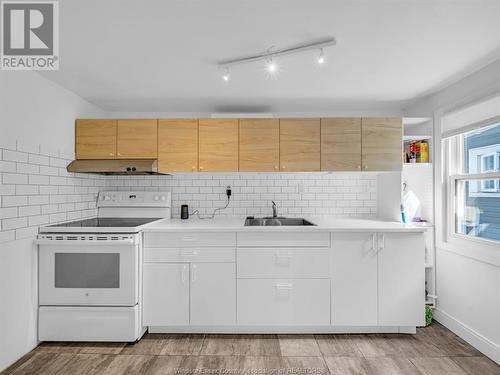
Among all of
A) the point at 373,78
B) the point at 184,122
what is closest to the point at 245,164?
the point at 184,122

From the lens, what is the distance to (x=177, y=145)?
325cm

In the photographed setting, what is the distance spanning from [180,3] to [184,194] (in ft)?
7.65

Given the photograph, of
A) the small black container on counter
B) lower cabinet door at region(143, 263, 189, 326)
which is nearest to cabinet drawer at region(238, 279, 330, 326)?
lower cabinet door at region(143, 263, 189, 326)

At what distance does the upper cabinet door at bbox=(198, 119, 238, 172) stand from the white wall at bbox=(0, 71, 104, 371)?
4.43 ft

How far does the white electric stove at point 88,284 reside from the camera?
2660mm

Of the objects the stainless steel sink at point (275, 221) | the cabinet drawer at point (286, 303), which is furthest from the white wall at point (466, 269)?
the stainless steel sink at point (275, 221)

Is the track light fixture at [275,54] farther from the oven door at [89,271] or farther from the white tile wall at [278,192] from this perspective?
the oven door at [89,271]

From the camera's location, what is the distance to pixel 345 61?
2.35 meters

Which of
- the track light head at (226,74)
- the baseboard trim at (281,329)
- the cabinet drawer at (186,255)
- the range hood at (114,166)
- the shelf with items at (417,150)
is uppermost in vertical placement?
the track light head at (226,74)

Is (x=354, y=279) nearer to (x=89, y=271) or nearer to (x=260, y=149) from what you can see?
(x=260, y=149)

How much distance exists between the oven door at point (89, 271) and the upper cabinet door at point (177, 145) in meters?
0.89

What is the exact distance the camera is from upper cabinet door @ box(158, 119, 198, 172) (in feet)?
10.6

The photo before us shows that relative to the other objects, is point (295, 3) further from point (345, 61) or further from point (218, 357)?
point (218, 357)

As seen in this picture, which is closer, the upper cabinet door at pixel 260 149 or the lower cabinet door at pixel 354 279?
the lower cabinet door at pixel 354 279
